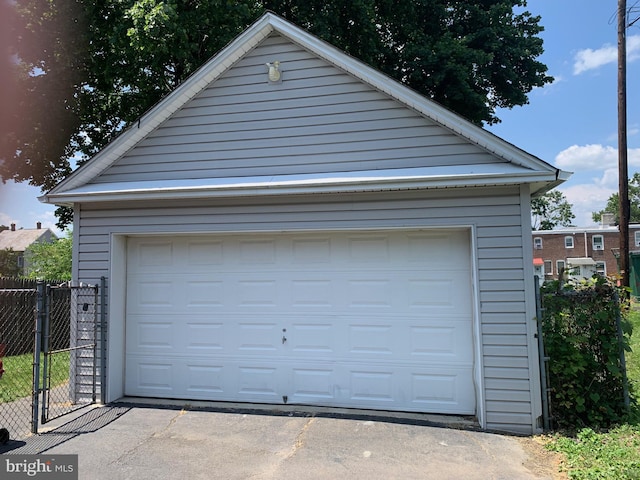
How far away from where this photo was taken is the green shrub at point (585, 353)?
517 centimetres

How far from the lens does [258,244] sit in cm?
629

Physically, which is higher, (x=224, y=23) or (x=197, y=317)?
(x=224, y=23)

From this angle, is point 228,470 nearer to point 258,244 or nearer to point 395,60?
point 258,244

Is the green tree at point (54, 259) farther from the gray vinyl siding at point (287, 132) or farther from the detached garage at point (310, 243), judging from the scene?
the gray vinyl siding at point (287, 132)

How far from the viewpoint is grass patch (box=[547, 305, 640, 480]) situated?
394 cm

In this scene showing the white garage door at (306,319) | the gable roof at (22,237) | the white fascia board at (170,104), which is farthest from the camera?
the gable roof at (22,237)

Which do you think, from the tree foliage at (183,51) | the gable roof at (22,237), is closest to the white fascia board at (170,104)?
the tree foliage at (183,51)

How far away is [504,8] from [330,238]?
12.0 meters

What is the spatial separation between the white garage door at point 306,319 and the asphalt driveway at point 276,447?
470 millimetres

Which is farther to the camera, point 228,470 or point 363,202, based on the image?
point 363,202

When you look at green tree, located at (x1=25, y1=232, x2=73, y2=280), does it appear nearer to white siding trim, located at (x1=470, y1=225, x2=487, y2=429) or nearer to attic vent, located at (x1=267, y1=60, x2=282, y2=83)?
attic vent, located at (x1=267, y1=60, x2=282, y2=83)

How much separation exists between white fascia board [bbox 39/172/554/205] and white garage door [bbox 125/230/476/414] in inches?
28.0

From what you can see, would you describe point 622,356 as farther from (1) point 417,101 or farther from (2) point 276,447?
(2) point 276,447

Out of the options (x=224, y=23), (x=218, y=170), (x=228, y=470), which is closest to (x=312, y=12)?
(x=224, y=23)
